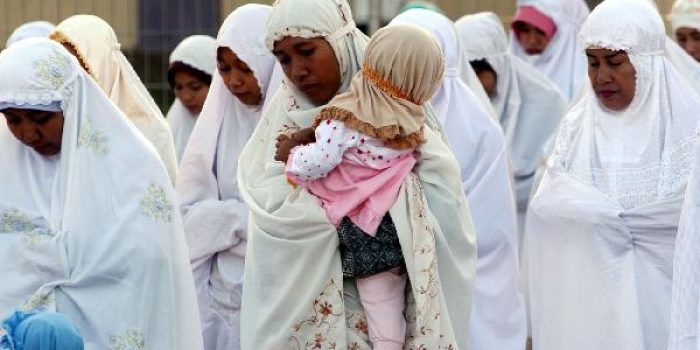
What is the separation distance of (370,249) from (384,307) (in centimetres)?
20

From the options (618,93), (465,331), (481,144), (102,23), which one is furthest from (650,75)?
(102,23)

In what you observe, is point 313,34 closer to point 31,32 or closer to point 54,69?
point 54,69

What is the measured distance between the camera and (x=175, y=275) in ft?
27.8

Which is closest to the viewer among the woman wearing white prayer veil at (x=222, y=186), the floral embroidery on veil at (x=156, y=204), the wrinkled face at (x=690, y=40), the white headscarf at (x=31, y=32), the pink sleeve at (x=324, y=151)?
the pink sleeve at (x=324, y=151)

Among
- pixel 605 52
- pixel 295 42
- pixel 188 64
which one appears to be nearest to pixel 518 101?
pixel 188 64

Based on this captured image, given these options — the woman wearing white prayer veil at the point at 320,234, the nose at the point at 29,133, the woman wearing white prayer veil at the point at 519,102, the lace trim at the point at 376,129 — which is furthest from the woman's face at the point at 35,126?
the woman wearing white prayer veil at the point at 519,102

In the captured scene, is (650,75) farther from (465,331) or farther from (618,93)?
(465,331)

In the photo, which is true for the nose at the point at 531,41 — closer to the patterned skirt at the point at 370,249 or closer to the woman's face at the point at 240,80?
the woman's face at the point at 240,80

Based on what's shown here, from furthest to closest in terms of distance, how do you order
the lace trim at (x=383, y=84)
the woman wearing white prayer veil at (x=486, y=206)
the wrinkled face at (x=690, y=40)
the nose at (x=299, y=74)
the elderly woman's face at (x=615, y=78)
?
the wrinkled face at (x=690, y=40)
the woman wearing white prayer veil at (x=486, y=206)
the elderly woman's face at (x=615, y=78)
the nose at (x=299, y=74)
the lace trim at (x=383, y=84)

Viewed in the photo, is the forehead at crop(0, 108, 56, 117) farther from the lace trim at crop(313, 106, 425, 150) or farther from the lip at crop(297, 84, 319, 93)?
the lace trim at crop(313, 106, 425, 150)

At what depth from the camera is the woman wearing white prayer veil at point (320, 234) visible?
796cm

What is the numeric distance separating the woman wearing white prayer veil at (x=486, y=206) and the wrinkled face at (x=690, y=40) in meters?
3.17

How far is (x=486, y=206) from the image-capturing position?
10164mm

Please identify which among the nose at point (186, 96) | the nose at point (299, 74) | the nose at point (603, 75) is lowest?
the nose at point (186, 96)
